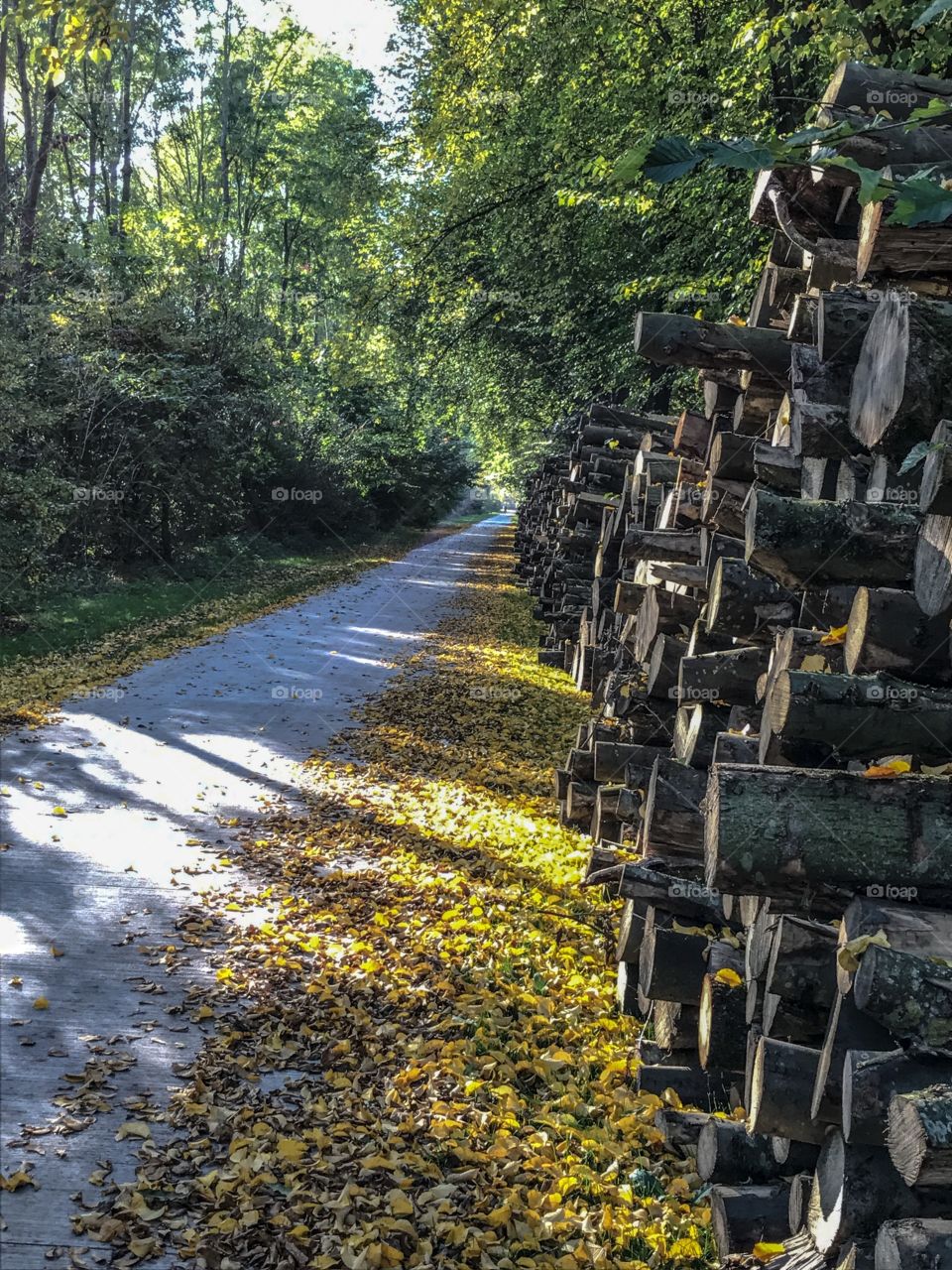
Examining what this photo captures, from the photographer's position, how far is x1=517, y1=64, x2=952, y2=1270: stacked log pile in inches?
117

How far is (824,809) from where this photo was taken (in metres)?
3.36

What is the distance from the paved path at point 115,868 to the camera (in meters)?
4.18

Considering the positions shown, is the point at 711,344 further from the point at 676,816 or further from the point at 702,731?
the point at 676,816

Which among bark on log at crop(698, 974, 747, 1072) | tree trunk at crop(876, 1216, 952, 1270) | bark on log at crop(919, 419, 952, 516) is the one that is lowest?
bark on log at crop(698, 974, 747, 1072)

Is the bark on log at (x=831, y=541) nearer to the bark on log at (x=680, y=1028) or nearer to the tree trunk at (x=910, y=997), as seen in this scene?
the tree trunk at (x=910, y=997)

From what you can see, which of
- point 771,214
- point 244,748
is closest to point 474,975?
point 771,214

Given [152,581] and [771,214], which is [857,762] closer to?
[771,214]

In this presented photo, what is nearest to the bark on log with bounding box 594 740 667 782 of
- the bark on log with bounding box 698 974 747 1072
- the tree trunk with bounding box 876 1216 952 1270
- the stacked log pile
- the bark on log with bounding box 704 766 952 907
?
the stacked log pile

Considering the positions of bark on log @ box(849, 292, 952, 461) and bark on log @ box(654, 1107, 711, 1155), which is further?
bark on log @ box(654, 1107, 711, 1155)

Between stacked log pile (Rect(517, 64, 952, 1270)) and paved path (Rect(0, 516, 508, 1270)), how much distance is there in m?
2.35

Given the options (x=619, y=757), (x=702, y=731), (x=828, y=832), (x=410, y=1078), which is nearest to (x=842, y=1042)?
(x=828, y=832)

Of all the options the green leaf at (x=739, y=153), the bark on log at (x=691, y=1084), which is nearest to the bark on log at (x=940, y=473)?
the green leaf at (x=739, y=153)

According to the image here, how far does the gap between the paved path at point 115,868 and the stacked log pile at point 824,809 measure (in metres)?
2.35

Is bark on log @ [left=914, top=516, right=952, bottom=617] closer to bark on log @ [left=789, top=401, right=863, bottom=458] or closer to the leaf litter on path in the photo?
bark on log @ [left=789, top=401, right=863, bottom=458]
